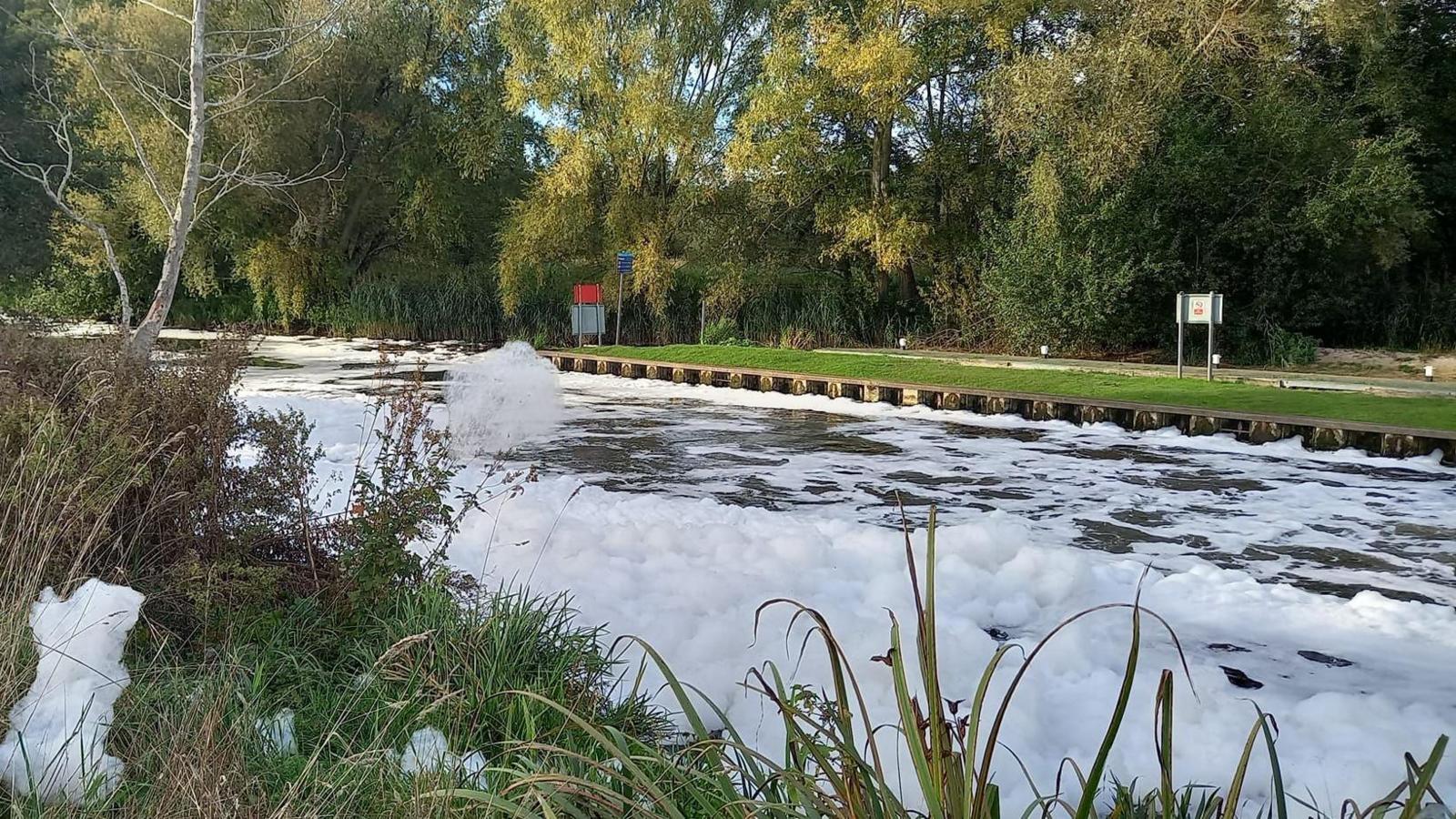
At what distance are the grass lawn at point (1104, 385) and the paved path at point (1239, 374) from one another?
1.91ft

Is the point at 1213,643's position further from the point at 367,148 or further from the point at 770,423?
the point at 367,148

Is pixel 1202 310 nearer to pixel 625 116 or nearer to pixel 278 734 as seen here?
pixel 278 734

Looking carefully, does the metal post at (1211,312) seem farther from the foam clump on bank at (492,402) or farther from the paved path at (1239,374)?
the foam clump on bank at (492,402)

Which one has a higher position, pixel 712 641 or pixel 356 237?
pixel 356 237

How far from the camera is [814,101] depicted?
1848cm

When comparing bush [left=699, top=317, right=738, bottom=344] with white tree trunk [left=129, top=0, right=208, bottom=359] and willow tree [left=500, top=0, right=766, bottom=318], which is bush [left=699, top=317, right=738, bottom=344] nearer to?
willow tree [left=500, top=0, right=766, bottom=318]

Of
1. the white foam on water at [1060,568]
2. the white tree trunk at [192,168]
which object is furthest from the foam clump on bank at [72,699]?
the white tree trunk at [192,168]

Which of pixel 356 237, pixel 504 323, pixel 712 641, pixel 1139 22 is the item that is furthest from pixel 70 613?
pixel 356 237

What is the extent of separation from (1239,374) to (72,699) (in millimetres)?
13030

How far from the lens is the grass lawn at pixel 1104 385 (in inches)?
362

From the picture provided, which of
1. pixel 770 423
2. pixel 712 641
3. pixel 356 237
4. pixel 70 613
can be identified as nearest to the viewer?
pixel 70 613

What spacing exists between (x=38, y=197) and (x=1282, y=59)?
69.0 ft

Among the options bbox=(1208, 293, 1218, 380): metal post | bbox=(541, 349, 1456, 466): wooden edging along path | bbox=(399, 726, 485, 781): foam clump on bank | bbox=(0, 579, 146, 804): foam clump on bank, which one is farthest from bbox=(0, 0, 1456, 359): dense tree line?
bbox=(399, 726, 485, 781): foam clump on bank

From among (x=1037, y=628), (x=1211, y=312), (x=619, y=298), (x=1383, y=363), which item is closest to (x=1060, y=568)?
(x=1037, y=628)
